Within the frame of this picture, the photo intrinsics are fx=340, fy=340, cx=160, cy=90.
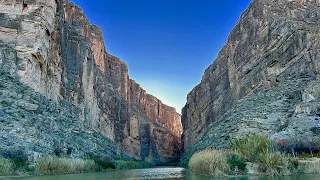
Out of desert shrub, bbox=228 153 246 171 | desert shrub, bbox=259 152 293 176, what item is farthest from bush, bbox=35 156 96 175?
desert shrub, bbox=259 152 293 176

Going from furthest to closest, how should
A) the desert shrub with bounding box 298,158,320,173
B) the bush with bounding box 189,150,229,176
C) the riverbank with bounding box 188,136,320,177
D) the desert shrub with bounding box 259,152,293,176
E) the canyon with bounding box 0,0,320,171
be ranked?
the canyon with bounding box 0,0,320,171 → the bush with bounding box 189,150,229,176 → the desert shrub with bounding box 298,158,320,173 → the riverbank with bounding box 188,136,320,177 → the desert shrub with bounding box 259,152,293,176

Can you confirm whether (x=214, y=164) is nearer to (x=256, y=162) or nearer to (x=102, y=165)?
(x=256, y=162)

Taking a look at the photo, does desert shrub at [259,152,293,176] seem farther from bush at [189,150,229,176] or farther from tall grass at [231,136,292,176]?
bush at [189,150,229,176]

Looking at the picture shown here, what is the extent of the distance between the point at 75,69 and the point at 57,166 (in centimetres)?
3631

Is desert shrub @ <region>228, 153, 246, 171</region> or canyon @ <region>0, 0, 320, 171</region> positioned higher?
canyon @ <region>0, 0, 320, 171</region>

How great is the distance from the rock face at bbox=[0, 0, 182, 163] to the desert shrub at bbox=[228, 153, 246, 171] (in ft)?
76.7

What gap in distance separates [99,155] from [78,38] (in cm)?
2964

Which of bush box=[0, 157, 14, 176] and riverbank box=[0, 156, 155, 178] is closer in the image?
bush box=[0, 157, 14, 176]

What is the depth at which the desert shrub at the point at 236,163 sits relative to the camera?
24.9 m

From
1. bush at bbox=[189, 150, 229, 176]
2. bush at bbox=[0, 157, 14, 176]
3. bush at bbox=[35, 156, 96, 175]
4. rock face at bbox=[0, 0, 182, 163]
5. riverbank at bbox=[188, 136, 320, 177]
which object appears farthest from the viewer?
rock face at bbox=[0, 0, 182, 163]

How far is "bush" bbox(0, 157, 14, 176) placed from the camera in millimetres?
27188

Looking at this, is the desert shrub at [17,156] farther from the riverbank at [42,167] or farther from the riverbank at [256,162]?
the riverbank at [256,162]

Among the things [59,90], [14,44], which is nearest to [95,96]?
[59,90]

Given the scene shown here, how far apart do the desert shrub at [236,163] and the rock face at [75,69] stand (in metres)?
23.4
